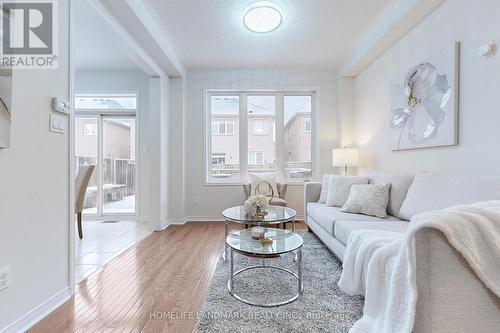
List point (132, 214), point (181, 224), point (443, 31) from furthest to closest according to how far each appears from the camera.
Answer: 1. point (132, 214)
2. point (181, 224)
3. point (443, 31)

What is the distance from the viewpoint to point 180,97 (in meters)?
4.12

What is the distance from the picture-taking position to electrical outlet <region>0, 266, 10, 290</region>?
4.36 feet

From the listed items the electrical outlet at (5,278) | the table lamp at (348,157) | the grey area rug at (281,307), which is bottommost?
the grey area rug at (281,307)

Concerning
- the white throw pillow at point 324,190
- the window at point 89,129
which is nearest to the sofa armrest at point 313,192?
the white throw pillow at point 324,190

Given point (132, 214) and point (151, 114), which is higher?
point (151, 114)

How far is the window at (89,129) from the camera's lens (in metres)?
4.32

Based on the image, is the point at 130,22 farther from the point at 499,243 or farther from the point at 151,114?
the point at 499,243

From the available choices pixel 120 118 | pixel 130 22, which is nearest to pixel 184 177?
pixel 120 118

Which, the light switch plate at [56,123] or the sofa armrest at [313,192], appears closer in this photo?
the light switch plate at [56,123]

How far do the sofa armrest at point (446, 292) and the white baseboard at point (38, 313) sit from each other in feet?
6.80

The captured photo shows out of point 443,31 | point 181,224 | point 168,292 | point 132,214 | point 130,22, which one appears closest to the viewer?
point 168,292

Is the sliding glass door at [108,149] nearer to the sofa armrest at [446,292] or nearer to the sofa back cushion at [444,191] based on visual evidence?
the sofa back cushion at [444,191]

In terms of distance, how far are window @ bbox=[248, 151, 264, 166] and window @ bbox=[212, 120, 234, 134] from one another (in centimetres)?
55

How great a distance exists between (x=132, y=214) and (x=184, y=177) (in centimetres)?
116
